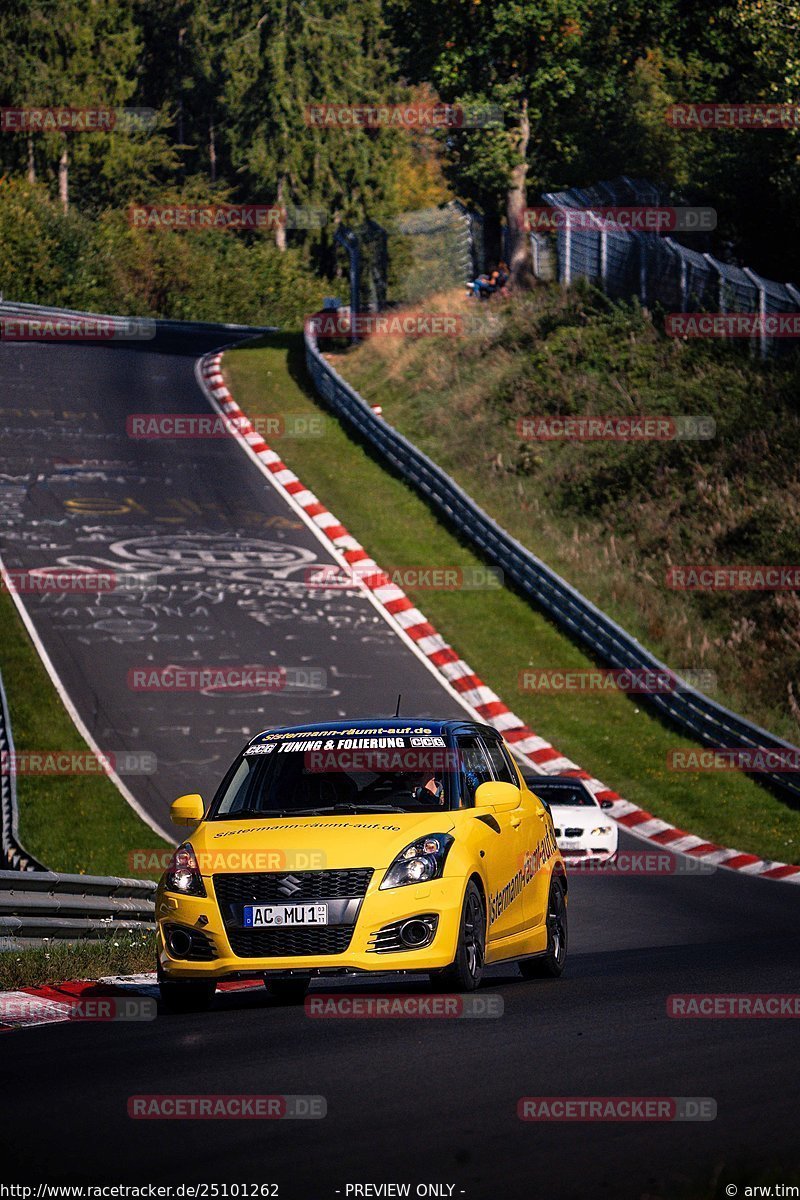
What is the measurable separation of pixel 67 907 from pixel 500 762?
317 centimetres

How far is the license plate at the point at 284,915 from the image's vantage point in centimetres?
950

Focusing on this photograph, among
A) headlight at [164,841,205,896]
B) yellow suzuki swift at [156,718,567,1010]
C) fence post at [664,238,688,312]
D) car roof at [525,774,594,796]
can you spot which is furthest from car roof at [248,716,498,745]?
fence post at [664,238,688,312]

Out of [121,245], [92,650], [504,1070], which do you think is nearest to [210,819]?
[504,1070]

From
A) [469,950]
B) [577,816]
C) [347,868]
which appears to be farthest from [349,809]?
[577,816]

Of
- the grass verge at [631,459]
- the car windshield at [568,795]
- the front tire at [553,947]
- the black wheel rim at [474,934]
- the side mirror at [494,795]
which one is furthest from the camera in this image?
the grass verge at [631,459]

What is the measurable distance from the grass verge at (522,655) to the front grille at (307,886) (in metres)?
12.9

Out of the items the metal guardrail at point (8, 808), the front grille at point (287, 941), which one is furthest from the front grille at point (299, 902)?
the metal guardrail at point (8, 808)

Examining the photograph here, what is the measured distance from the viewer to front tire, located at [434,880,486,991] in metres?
9.64

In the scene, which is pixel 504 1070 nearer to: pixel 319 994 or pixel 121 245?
pixel 319 994

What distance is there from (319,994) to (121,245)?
227ft

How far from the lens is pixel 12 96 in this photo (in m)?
81.7

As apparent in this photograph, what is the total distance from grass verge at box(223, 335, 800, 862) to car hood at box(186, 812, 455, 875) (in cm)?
1248

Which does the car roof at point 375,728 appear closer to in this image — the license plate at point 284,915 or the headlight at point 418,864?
the headlight at point 418,864

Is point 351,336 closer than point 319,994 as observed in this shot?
No
